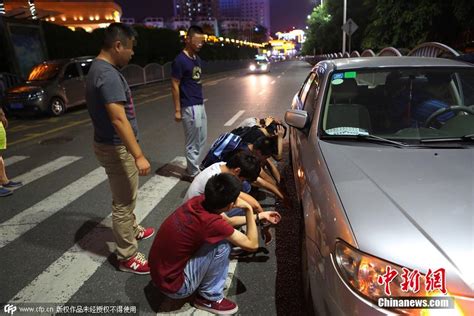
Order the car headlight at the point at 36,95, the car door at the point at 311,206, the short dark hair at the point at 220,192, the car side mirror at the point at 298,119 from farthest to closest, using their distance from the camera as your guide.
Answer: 1. the car headlight at the point at 36,95
2. the car side mirror at the point at 298,119
3. the short dark hair at the point at 220,192
4. the car door at the point at 311,206

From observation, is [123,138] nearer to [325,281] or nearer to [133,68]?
[325,281]

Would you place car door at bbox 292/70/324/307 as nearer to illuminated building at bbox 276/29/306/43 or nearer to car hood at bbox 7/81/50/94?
car hood at bbox 7/81/50/94

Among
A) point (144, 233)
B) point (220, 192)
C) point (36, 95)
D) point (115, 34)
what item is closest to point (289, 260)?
point (220, 192)

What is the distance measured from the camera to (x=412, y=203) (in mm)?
1949

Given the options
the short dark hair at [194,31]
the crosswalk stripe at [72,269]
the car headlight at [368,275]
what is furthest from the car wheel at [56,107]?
the car headlight at [368,275]

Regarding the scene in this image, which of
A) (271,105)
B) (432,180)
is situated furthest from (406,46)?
(432,180)

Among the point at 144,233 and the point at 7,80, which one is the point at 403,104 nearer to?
the point at 144,233

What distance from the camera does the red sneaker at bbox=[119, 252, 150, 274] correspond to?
3133 millimetres

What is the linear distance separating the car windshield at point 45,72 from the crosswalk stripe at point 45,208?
7614 mm

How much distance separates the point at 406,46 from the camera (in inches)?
658

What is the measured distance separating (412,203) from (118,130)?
1.97 meters

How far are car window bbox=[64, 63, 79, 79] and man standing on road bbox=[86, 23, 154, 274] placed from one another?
10431mm

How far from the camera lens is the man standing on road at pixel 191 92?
16.0 feet

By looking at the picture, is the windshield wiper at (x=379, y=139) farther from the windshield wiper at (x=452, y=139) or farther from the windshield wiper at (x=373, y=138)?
the windshield wiper at (x=452, y=139)
